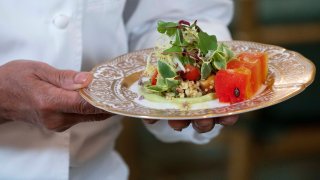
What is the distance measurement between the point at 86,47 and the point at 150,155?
1206mm

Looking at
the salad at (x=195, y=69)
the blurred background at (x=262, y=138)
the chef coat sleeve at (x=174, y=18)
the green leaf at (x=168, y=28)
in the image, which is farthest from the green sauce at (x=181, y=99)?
the blurred background at (x=262, y=138)

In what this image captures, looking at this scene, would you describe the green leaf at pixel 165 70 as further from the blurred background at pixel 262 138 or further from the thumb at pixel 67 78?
the blurred background at pixel 262 138

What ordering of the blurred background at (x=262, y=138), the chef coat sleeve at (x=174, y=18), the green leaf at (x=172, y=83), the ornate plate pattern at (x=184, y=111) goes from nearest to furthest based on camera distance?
the ornate plate pattern at (x=184, y=111) < the green leaf at (x=172, y=83) < the chef coat sleeve at (x=174, y=18) < the blurred background at (x=262, y=138)

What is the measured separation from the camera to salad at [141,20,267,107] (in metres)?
0.73

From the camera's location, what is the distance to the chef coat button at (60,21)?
33.2 inches

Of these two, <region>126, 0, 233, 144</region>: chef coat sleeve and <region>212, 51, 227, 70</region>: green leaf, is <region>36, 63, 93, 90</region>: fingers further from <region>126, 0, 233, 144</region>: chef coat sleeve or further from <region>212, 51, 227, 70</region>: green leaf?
<region>126, 0, 233, 144</region>: chef coat sleeve

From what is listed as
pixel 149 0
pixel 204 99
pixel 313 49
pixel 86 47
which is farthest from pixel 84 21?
pixel 313 49

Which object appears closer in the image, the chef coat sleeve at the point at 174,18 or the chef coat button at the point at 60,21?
the chef coat button at the point at 60,21

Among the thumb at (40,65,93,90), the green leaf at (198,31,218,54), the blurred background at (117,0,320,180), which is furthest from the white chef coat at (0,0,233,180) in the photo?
the blurred background at (117,0,320,180)

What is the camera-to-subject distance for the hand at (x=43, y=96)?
0.73 metres

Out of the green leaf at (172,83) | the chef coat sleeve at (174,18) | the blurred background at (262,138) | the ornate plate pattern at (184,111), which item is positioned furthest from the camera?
Result: the blurred background at (262,138)

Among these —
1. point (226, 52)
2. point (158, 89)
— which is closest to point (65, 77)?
point (158, 89)

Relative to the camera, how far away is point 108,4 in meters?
0.92

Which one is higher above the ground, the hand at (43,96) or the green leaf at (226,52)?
the green leaf at (226,52)
